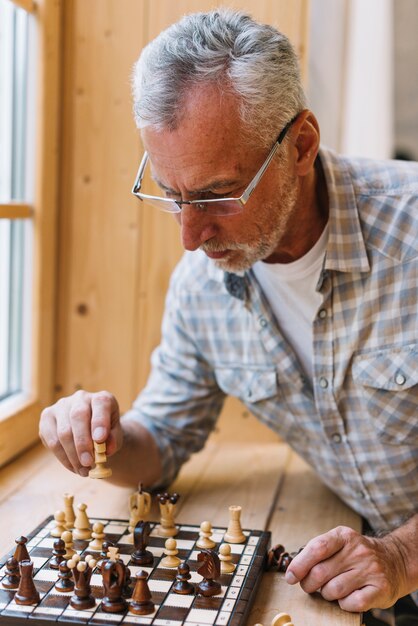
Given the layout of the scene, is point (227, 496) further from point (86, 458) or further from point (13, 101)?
point (13, 101)

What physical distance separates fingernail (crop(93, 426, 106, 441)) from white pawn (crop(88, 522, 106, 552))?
16 centimetres

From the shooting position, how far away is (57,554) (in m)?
1.41

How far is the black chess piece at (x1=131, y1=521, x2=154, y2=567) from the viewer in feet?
4.70

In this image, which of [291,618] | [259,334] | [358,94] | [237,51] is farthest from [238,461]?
[358,94]

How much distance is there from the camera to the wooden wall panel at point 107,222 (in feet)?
7.39

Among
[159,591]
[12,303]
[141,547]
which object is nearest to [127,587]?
[159,591]

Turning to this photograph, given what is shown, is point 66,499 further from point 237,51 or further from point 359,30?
point 359,30

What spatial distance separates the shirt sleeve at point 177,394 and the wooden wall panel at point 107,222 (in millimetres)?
320

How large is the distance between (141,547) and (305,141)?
834 mm

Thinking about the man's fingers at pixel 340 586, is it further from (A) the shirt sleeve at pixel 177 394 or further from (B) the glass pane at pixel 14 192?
(B) the glass pane at pixel 14 192

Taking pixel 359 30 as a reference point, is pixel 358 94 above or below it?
below

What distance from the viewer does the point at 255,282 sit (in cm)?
184

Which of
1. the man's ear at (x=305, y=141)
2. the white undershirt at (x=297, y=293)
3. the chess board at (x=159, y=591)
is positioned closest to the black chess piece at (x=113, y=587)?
the chess board at (x=159, y=591)

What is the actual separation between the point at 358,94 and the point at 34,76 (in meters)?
1.28
